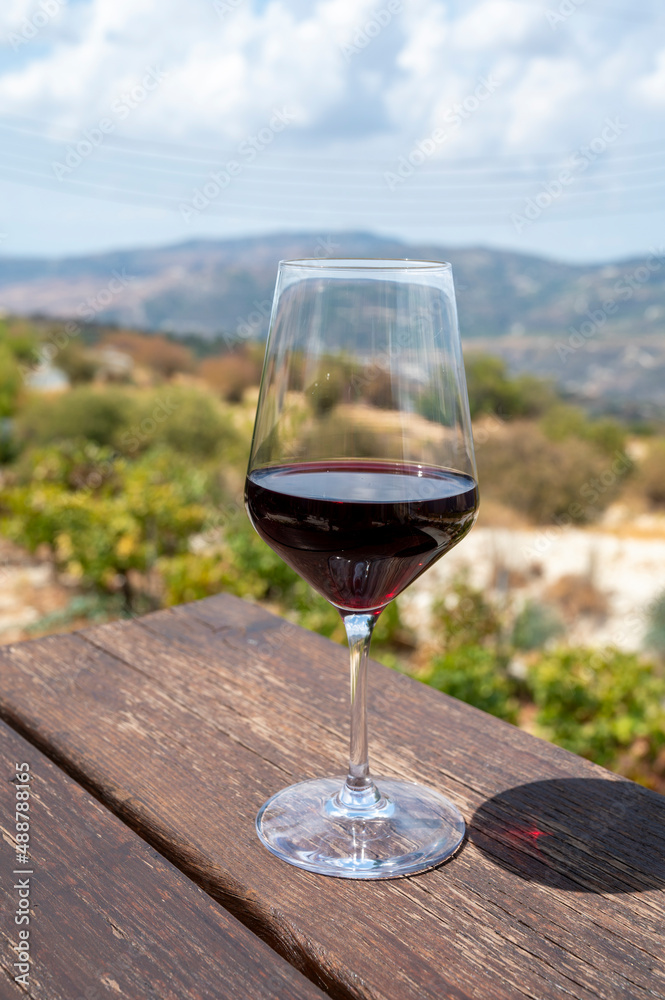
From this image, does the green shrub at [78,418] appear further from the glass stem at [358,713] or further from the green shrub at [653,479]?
the glass stem at [358,713]

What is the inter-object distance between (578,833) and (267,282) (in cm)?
618

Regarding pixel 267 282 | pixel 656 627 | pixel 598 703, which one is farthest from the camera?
pixel 267 282

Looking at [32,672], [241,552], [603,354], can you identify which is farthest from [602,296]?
[32,672]

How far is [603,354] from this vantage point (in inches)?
375

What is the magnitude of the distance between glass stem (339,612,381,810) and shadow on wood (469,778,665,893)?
0.11 m

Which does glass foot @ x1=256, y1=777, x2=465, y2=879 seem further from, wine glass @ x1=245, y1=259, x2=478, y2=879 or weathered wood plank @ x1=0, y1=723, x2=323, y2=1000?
weathered wood plank @ x1=0, y1=723, x2=323, y2=1000

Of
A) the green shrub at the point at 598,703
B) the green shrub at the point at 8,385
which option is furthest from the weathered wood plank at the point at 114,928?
Result: the green shrub at the point at 8,385

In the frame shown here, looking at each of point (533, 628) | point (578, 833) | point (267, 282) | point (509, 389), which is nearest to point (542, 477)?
point (509, 389)

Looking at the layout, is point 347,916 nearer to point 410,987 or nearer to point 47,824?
point 410,987

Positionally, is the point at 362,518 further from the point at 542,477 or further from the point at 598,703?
the point at 542,477

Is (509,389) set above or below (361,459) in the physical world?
below

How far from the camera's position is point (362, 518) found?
0.73 metres

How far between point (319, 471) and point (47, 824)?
0.40m

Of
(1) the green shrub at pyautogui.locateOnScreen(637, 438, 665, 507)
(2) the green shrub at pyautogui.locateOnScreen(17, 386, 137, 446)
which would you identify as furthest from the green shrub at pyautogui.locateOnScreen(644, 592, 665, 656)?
(2) the green shrub at pyautogui.locateOnScreen(17, 386, 137, 446)
